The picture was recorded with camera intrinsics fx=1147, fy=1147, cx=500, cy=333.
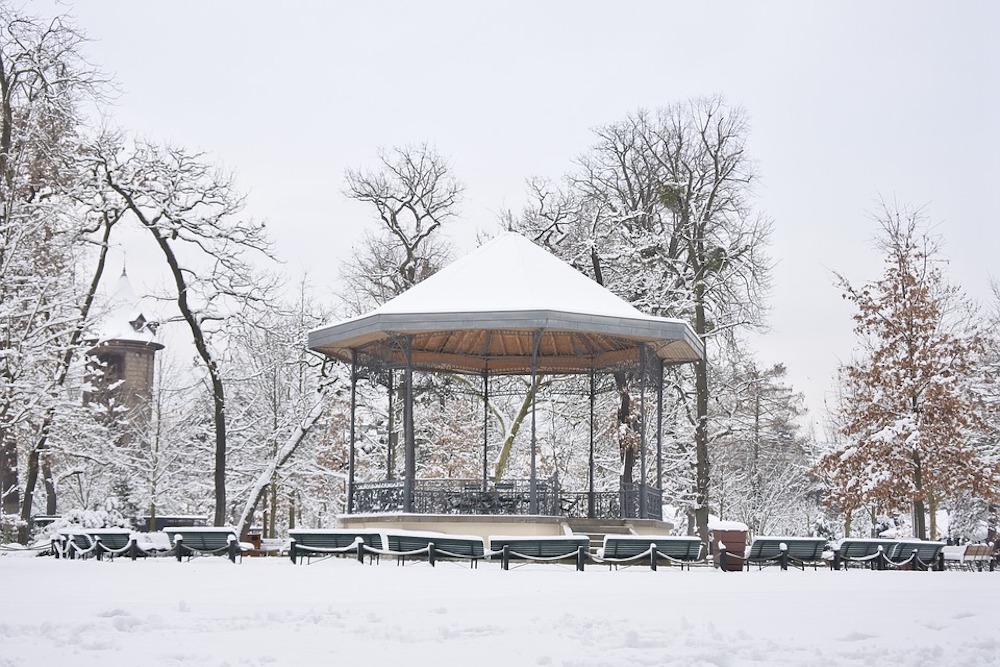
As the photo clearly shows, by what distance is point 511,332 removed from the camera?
27.5m

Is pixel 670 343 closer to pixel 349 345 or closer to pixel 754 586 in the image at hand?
pixel 349 345

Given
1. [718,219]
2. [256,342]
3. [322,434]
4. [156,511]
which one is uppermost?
[718,219]

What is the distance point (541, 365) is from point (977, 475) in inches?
419

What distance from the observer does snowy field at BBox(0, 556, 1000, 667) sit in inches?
332

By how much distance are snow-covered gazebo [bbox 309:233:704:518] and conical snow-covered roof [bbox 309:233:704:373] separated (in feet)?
0.07

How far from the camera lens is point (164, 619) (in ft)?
33.2

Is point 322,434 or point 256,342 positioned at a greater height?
point 256,342

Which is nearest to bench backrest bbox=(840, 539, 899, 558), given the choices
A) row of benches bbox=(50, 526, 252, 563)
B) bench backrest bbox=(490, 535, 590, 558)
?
bench backrest bbox=(490, 535, 590, 558)

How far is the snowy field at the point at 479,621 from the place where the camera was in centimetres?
845

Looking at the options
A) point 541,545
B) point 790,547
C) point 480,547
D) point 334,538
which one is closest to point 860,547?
point 790,547

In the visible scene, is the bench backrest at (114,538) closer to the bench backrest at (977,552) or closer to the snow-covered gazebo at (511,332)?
the snow-covered gazebo at (511,332)

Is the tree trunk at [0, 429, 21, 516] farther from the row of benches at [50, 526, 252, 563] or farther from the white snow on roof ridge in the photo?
the white snow on roof ridge

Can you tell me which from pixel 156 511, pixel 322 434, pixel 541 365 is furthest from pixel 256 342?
pixel 541 365

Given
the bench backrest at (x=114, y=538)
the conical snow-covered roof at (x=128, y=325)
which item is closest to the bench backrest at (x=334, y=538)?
the bench backrest at (x=114, y=538)
